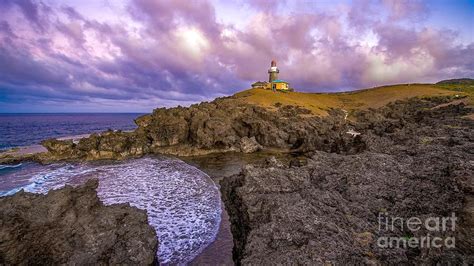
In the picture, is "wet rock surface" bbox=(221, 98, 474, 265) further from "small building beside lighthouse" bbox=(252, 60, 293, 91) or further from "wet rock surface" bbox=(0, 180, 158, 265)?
"small building beside lighthouse" bbox=(252, 60, 293, 91)

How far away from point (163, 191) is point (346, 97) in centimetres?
10929

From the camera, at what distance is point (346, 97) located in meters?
116

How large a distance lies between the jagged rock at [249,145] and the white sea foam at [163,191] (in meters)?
11.6

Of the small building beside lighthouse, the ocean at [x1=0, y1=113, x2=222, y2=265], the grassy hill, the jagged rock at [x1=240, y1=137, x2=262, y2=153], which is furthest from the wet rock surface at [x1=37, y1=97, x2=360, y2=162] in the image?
the small building beside lighthouse

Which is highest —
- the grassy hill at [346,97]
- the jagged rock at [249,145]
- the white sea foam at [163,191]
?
the grassy hill at [346,97]

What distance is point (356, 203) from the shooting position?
9.93m

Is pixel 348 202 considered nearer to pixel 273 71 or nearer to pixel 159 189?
pixel 159 189

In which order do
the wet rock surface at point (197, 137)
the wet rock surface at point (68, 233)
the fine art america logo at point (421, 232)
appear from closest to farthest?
1. the fine art america logo at point (421, 232)
2. the wet rock surface at point (68, 233)
3. the wet rock surface at point (197, 137)

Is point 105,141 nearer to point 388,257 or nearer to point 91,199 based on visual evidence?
point 91,199

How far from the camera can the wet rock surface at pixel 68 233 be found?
9.37 m

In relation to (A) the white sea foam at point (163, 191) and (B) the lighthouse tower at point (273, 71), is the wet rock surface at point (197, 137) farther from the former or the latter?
(B) the lighthouse tower at point (273, 71)

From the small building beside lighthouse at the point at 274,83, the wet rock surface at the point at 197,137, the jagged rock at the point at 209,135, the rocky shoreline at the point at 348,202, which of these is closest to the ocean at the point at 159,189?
the rocky shoreline at the point at 348,202

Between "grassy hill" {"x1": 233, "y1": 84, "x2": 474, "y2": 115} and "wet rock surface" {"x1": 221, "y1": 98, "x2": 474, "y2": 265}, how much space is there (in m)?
62.8

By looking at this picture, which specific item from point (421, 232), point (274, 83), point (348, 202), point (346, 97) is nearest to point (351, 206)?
point (348, 202)
